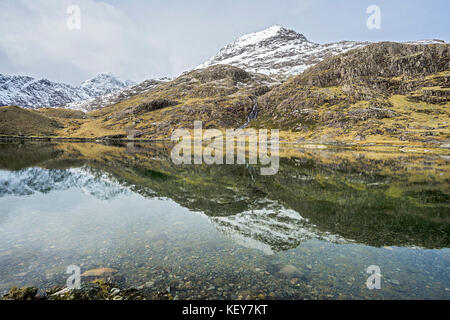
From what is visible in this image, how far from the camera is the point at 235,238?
17.3m

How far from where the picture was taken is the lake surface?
37.8 ft

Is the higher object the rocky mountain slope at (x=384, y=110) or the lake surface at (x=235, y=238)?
the rocky mountain slope at (x=384, y=110)

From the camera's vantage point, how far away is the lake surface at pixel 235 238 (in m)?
11.5

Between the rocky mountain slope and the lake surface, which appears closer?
the lake surface

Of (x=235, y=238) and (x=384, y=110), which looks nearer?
(x=235, y=238)

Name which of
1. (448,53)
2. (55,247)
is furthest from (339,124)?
(55,247)

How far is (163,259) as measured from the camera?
45.3 ft

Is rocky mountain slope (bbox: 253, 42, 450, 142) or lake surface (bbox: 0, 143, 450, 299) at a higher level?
rocky mountain slope (bbox: 253, 42, 450, 142)

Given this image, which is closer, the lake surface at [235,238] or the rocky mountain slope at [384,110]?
the lake surface at [235,238]

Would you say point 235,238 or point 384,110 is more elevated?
point 384,110
